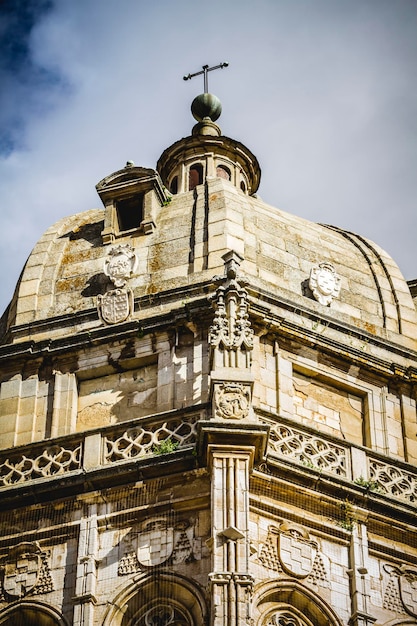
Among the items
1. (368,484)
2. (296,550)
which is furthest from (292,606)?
(368,484)

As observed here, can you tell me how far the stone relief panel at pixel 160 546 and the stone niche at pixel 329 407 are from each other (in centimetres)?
463

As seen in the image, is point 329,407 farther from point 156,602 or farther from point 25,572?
point 25,572

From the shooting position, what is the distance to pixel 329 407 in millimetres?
39562

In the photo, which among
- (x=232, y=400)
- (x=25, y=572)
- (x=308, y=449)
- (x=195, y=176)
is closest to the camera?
(x=232, y=400)

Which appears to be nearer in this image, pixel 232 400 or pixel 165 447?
pixel 232 400

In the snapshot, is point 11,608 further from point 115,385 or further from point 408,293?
point 408,293

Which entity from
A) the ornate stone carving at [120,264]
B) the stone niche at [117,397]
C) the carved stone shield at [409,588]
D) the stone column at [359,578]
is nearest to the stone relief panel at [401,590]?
the carved stone shield at [409,588]

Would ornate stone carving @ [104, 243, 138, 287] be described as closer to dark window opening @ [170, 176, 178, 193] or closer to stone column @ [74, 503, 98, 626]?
stone column @ [74, 503, 98, 626]

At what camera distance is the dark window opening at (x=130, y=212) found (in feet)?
143

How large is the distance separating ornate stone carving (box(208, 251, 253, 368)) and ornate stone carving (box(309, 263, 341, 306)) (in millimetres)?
3208

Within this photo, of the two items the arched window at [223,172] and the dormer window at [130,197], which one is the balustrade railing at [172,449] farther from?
the arched window at [223,172]

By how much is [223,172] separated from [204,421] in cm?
1525

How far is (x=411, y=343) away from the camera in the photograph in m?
42.1

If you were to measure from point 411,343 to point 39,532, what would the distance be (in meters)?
10.2
